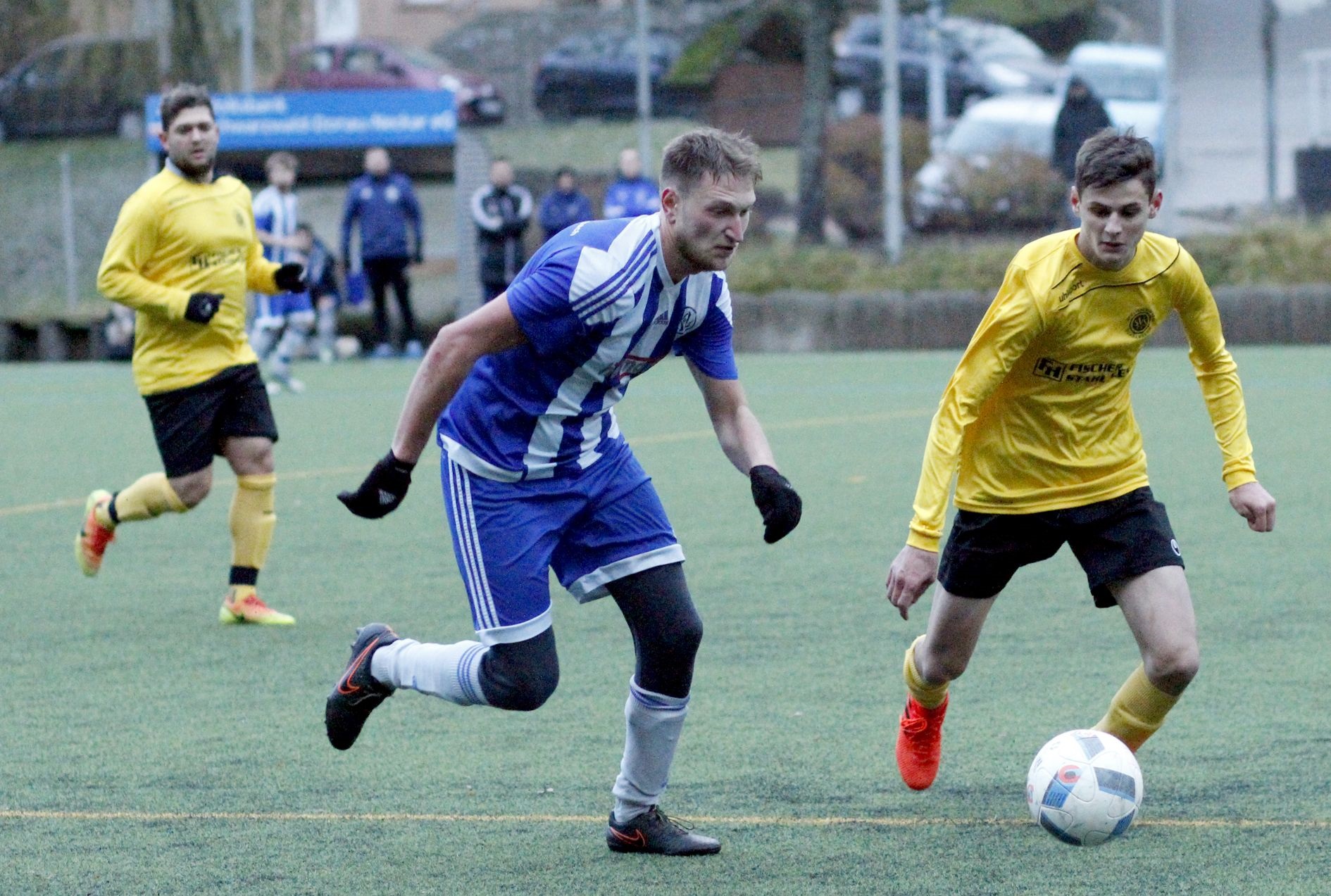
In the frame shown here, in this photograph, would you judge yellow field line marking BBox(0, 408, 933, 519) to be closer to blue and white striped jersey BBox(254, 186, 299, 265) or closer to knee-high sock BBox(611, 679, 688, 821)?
blue and white striped jersey BBox(254, 186, 299, 265)

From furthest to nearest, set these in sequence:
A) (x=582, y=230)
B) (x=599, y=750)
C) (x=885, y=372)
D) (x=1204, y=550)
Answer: (x=885, y=372), (x=1204, y=550), (x=599, y=750), (x=582, y=230)

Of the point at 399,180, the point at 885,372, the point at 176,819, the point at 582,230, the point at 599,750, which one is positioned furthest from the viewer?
the point at 399,180

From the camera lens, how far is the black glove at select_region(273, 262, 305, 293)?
747cm

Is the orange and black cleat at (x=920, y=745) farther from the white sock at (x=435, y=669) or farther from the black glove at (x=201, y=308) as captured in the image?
the black glove at (x=201, y=308)

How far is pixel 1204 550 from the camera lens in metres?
8.27

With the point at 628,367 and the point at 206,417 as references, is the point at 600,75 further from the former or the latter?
the point at 628,367

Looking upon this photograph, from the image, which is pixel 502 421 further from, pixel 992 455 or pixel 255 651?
pixel 255 651

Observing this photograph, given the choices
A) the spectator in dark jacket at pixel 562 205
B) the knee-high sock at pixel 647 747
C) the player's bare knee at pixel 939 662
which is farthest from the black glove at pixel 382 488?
the spectator in dark jacket at pixel 562 205

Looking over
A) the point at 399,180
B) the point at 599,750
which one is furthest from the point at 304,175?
the point at 599,750

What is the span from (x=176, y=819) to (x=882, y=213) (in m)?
18.6

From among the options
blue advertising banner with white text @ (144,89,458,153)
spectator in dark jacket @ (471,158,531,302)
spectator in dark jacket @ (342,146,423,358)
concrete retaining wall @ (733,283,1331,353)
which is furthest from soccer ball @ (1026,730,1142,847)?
blue advertising banner with white text @ (144,89,458,153)

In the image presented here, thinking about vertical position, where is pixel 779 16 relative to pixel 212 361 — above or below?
above

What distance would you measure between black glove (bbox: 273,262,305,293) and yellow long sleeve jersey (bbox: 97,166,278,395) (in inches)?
8.2

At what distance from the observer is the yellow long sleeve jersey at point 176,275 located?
23.2 ft
